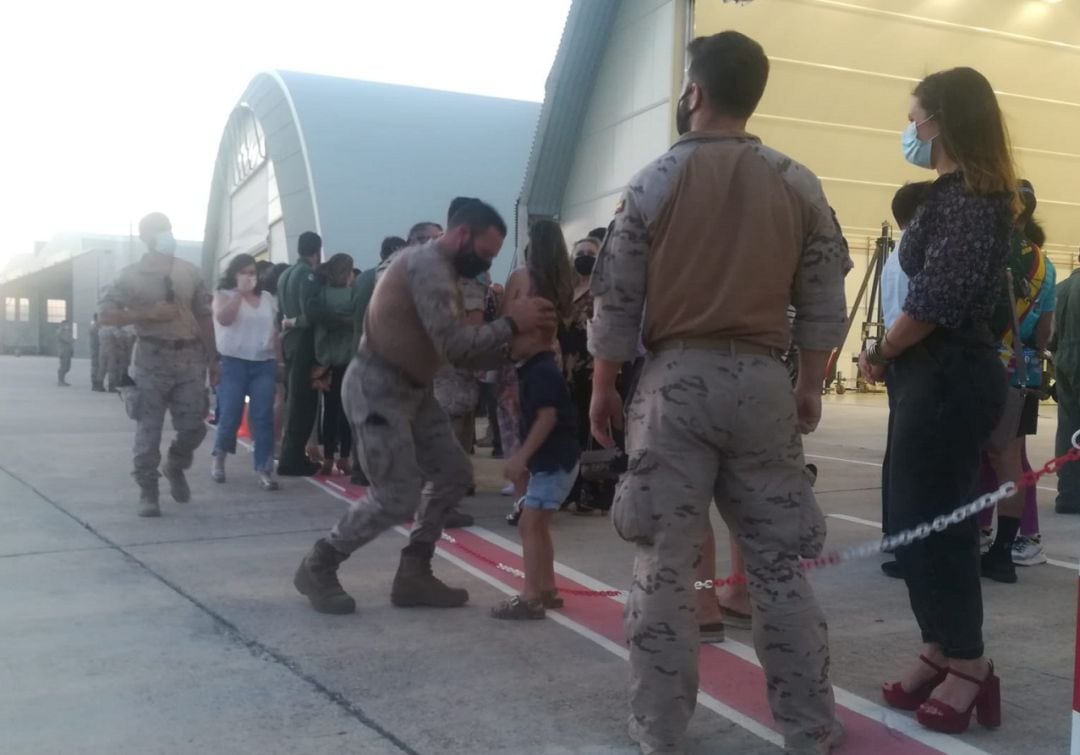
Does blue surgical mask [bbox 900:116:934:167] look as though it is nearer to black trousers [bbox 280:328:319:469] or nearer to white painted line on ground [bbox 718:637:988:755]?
white painted line on ground [bbox 718:637:988:755]

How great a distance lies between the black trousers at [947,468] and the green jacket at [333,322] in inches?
219

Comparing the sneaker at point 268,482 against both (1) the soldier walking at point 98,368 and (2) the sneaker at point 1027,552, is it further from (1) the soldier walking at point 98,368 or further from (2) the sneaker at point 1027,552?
(1) the soldier walking at point 98,368

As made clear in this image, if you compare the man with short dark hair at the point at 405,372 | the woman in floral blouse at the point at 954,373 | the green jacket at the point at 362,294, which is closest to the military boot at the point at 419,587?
the man with short dark hair at the point at 405,372

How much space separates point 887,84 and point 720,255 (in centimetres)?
1791

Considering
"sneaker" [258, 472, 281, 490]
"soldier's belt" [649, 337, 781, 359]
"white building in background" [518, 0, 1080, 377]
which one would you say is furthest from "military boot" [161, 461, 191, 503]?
"white building in background" [518, 0, 1080, 377]

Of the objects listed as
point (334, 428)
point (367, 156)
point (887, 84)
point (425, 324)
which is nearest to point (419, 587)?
point (425, 324)

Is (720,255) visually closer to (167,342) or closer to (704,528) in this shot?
(704,528)

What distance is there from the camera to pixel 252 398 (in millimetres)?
7918

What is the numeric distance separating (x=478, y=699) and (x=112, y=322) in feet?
13.5

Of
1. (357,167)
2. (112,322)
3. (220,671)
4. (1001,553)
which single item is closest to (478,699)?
(220,671)

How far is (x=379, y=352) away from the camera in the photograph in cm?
432

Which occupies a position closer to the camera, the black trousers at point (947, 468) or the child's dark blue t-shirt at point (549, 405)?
the black trousers at point (947, 468)

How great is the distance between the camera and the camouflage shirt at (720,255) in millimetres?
2811

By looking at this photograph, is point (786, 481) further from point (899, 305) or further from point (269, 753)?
point (269, 753)
